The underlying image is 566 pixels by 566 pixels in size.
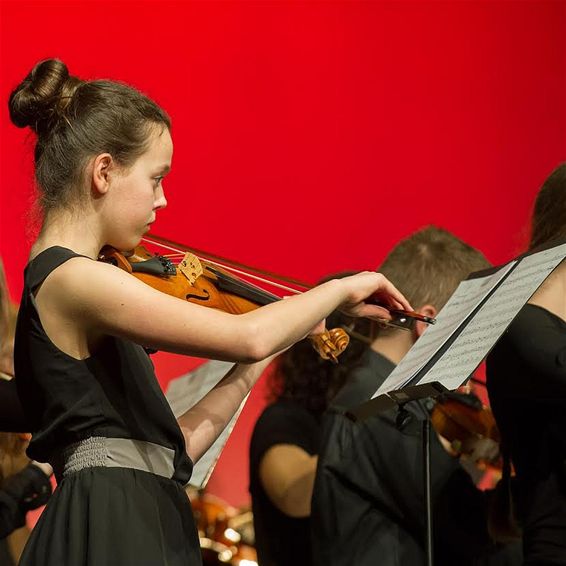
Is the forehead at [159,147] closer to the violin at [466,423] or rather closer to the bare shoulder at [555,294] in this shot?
the bare shoulder at [555,294]

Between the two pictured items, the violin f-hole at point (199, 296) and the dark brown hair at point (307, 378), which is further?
the dark brown hair at point (307, 378)

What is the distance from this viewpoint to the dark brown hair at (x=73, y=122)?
55.0 inches

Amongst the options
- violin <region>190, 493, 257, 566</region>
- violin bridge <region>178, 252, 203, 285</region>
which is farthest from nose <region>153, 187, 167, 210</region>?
violin <region>190, 493, 257, 566</region>

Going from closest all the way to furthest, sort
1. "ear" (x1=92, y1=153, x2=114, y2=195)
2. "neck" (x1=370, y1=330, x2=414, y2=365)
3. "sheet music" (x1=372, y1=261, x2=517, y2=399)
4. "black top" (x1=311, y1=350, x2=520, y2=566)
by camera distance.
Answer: "ear" (x1=92, y1=153, x2=114, y2=195)
"sheet music" (x1=372, y1=261, x2=517, y2=399)
"black top" (x1=311, y1=350, x2=520, y2=566)
"neck" (x1=370, y1=330, x2=414, y2=365)

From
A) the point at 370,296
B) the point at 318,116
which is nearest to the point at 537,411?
the point at 370,296

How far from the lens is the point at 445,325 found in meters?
1.69

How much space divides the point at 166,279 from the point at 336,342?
291 mm

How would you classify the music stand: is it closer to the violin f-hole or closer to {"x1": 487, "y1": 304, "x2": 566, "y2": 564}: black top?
{"x1": 487, "y1": 304, "x2": 566, "y2": 564}: black top

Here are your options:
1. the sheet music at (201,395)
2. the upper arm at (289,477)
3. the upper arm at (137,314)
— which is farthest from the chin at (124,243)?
the upper arm at (289,477)

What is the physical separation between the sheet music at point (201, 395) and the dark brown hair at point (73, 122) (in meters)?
0.50

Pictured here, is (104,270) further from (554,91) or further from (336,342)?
(554,91)

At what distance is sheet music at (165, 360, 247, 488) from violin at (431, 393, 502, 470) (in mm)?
607

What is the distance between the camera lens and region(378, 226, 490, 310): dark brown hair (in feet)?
7.36

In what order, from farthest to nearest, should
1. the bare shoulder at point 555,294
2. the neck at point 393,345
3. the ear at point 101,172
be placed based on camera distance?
the neck at point 393,345
the bare shoulder at point 555,294
the ear at point 101,172
